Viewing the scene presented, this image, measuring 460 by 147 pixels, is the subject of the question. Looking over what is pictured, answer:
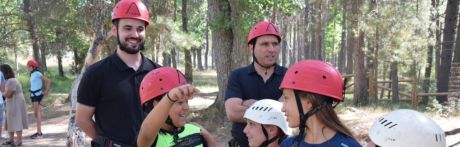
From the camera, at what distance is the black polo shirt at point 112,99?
3.32 metres

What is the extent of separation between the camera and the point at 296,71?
2773 millimetres

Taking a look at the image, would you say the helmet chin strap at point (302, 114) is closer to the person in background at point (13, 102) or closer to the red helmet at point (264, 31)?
the red helmet at point (264, 31)

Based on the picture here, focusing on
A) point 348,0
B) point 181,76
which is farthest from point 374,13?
point 181,76

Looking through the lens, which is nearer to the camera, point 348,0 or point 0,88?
Result: point 0,88

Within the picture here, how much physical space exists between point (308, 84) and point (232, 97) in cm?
142

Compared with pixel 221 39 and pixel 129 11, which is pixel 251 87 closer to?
pixel 129 11

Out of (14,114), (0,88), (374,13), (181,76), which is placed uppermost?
(374,13)

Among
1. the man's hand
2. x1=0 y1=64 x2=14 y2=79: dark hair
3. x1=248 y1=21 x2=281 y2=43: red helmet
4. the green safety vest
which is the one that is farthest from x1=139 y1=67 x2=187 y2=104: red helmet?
x1=0 y1=64 x2=14 y2=79: dark hair

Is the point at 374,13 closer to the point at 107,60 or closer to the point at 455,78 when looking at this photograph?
the point at 455,78

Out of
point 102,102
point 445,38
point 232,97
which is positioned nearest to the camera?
point 102,102

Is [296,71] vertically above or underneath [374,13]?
underneath

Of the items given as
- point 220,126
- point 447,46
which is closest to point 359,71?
point 447,46

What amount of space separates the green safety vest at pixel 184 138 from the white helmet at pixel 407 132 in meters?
1.13

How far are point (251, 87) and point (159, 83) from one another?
1339 mm
